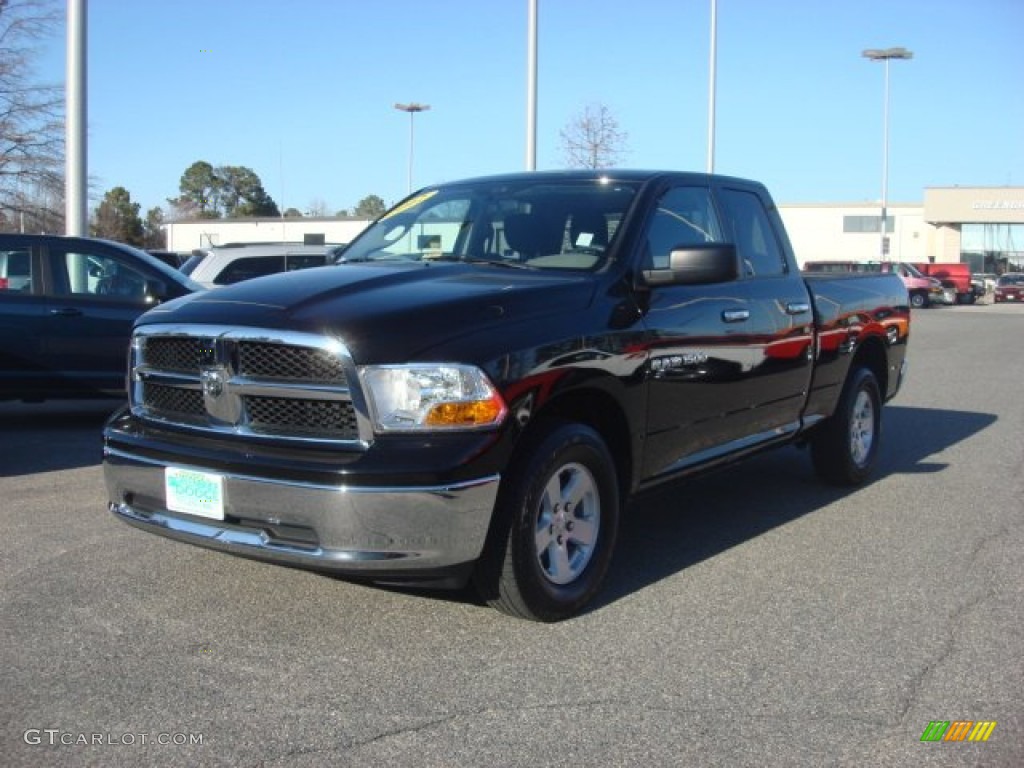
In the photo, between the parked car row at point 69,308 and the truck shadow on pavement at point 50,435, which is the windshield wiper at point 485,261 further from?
the parked car row at point 69,308

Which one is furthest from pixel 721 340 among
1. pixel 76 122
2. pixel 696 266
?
pixel 76 122

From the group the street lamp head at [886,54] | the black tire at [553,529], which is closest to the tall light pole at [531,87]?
the black tire at [553,529]

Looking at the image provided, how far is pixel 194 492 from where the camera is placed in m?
4.17

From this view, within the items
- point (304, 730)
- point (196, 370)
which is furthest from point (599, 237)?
point (304, 730)

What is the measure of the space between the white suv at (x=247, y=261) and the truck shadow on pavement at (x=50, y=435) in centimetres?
307

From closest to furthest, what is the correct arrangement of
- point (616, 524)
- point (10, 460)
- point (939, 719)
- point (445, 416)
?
point (939, 719)
point (445, 416)
point (616, 524)
point (10, 460)

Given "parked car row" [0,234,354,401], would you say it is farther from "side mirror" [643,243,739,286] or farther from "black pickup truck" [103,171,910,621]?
"side mirror" [643,243,739,286]

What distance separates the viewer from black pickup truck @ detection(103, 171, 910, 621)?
3.93 m

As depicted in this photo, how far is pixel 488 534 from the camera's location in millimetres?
4117

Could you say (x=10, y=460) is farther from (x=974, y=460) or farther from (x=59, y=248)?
(x=974, y=460)

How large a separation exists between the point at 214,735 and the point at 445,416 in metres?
1.33

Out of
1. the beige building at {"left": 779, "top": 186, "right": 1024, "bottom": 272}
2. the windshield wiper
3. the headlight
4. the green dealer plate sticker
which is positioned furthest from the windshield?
the beige building at {"left": 779, "top": 186, "right": 1024, "bottom": 272}

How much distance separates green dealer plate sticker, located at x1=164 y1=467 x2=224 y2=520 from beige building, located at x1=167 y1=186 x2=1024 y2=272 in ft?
196

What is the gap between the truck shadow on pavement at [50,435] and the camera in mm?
7871
